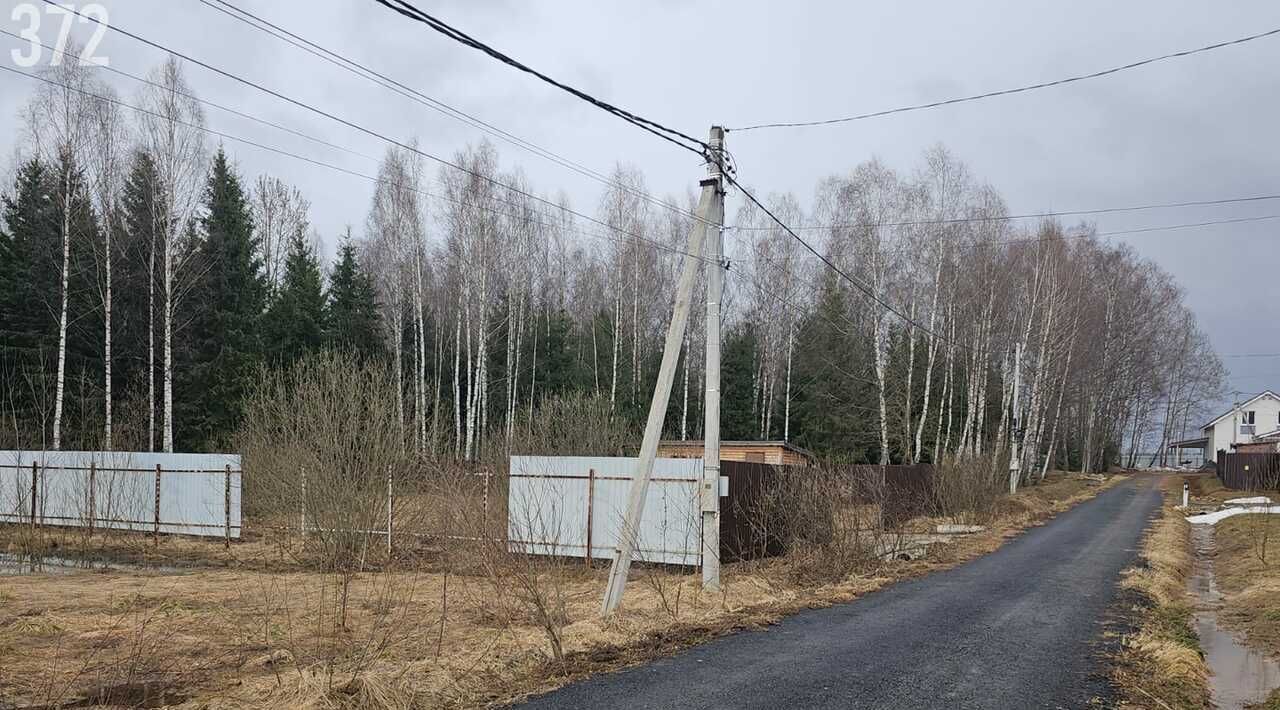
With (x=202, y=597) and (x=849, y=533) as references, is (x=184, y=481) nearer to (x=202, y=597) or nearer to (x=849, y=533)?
(x=202, y=597)

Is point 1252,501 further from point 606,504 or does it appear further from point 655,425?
point 655,425

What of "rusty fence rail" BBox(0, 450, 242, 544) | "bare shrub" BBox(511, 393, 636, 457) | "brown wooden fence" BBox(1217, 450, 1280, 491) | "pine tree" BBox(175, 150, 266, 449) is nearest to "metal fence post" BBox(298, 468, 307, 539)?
"rusty fence rail" BBox(0, 450, 242, 544)

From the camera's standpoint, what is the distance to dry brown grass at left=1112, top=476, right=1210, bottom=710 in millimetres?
6984

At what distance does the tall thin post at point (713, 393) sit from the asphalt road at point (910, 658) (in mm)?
1453

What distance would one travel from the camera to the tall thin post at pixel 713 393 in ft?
36.7

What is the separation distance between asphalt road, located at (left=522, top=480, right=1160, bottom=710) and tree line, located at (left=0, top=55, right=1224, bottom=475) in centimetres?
1012

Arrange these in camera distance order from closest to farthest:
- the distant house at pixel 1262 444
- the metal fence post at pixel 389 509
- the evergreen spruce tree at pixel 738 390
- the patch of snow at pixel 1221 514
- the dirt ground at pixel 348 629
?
1. the dirt ground at pixel 348 629
2. the metal fence post at pixel 389 509
3. the patch of snow at pixel 1221 514
4. the evergreen spruce tree at pixel 738 390
5. the distant house at pixel 1262 444

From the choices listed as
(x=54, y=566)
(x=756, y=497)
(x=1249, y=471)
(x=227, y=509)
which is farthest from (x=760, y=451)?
(x=1249, y=471)

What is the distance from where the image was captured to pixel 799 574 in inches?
505

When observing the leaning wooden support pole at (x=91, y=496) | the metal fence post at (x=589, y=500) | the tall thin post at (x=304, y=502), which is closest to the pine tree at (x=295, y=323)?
the leaning wooden support pole at (x=91, y=496)

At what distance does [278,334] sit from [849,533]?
25.4 meters

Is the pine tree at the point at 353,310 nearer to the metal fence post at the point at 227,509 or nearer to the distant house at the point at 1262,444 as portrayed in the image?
the metal fence post at the point at 227,509

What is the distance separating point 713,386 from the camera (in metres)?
11.4

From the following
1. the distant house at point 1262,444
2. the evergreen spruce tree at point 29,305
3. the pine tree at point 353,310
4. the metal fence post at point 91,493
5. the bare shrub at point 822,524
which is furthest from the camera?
the distant house at point 1262,444
